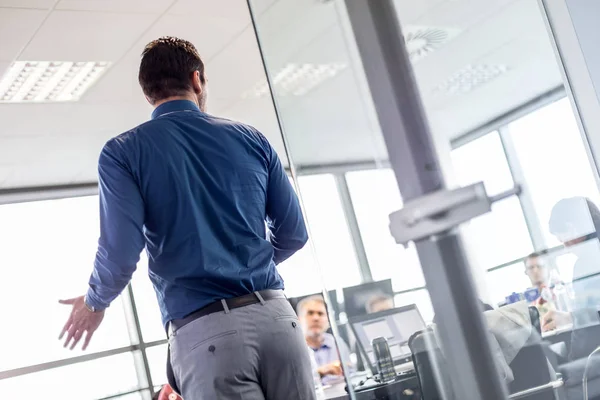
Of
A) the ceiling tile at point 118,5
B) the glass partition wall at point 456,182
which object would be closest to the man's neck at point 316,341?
the ceiling tile at point 118,5

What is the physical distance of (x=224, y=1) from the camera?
3.85 metres

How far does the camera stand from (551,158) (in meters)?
0.62

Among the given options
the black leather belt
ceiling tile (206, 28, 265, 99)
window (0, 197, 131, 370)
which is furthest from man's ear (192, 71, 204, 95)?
window (0, 197, 131, 370)

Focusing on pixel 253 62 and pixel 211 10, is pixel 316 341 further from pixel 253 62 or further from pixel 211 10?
pixel 211 10

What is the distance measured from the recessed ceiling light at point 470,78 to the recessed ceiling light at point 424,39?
3 cm

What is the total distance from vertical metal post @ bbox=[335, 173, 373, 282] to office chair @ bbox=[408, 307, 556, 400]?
0.10 meters

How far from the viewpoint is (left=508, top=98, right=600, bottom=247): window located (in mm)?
591

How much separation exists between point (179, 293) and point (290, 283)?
238 inches

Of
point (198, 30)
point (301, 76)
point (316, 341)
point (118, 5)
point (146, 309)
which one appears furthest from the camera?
point (146, 309)

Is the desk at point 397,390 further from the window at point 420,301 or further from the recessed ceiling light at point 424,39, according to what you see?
the recessed ceiling light at point 424,39

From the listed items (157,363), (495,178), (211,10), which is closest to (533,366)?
(495,178)

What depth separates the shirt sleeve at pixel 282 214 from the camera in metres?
1.58

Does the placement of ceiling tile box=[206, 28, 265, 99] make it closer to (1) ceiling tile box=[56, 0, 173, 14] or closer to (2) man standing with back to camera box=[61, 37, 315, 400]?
(1) ceiling tile box=[56, 0, 173, 14]

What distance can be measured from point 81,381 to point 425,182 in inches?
245
